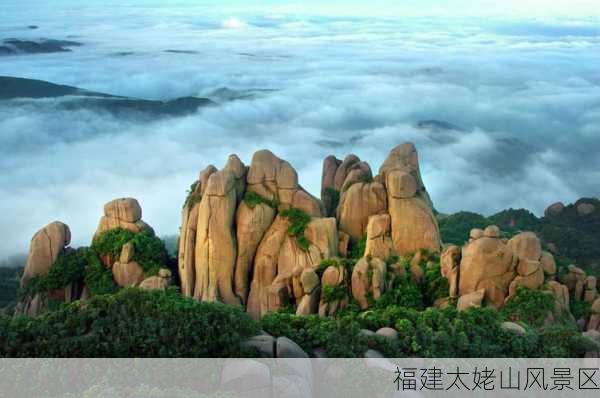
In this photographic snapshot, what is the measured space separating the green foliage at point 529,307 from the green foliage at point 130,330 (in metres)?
7.72

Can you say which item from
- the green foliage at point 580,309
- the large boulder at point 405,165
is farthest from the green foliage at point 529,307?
the large boulder at point 405,165

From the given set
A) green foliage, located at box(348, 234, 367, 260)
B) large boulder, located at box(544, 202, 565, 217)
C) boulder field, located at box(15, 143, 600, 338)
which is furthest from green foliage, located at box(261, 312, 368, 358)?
large boulder, located at box(544, 202, 565, 217)

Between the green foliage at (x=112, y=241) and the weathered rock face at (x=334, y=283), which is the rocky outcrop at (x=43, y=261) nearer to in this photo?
the green foliage at (x=112, y=241)

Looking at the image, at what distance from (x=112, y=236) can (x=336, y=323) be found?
1078cm

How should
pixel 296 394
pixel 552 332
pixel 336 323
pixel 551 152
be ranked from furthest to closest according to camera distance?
pixel 551 152 < pixel 552 332 < pixel 336 323 < pixel 296 394

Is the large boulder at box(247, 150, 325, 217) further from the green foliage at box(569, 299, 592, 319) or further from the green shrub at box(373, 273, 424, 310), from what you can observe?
the green foliage at box(569, 299, 592, 319)

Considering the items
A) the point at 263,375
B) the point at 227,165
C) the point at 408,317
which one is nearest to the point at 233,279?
the point at 227,165

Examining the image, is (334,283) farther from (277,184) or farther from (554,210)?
(554,210)

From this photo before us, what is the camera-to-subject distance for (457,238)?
93.9 feet

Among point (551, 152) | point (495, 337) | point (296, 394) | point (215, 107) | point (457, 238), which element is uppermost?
point (215, 107)

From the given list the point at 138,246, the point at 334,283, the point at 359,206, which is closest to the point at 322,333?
the point at 334,283

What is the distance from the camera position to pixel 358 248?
21797 millimetres

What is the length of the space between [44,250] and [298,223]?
841 cm

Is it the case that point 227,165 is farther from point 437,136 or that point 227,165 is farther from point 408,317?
point 437,136
